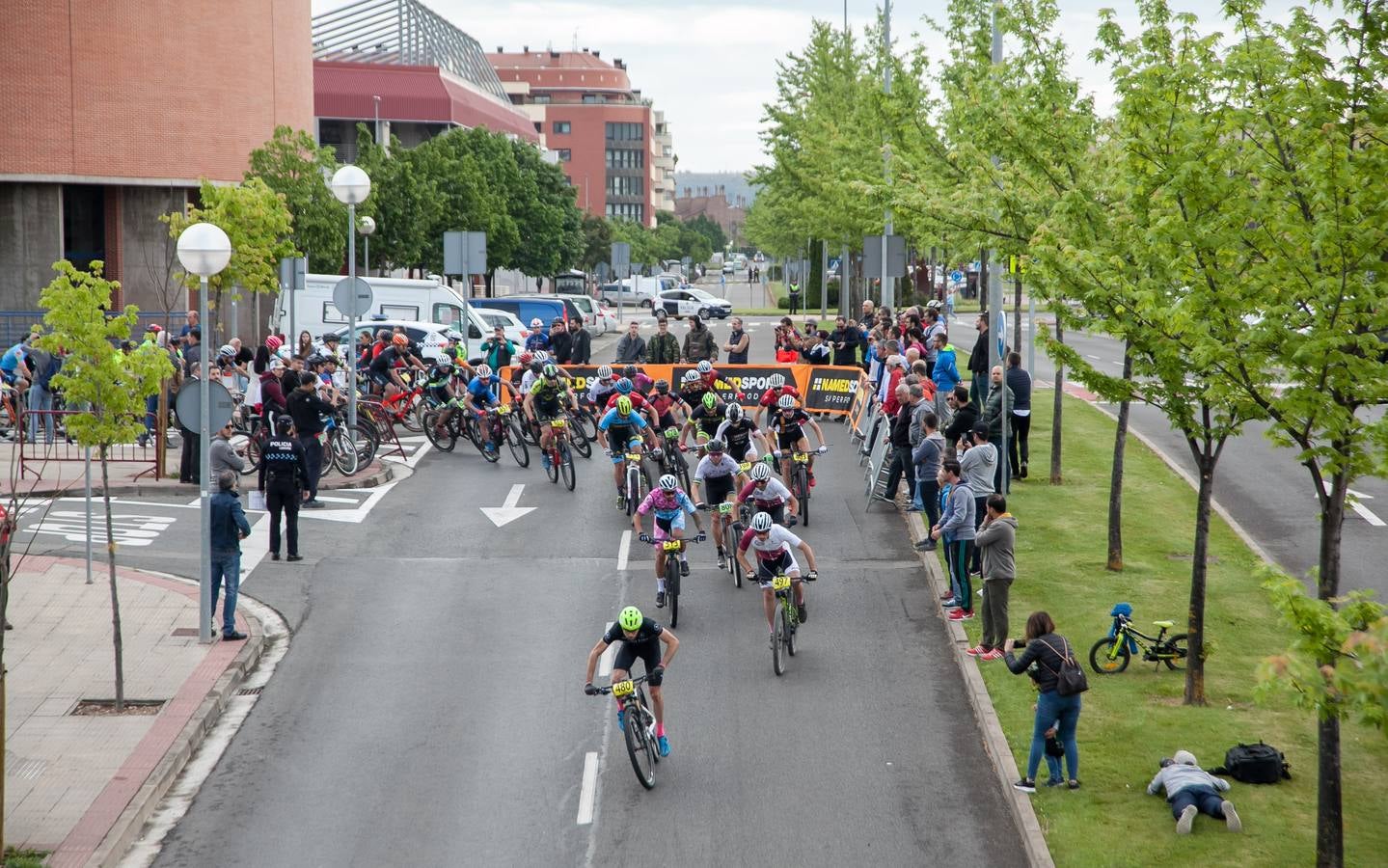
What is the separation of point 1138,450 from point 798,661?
13760 mm

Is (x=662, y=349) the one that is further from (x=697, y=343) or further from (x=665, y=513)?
(x=665, y=513)

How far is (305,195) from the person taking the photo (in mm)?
43406

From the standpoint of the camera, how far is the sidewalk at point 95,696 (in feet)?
34.1

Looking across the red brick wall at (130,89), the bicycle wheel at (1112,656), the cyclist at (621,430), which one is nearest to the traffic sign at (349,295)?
the cyclist at (621,430)

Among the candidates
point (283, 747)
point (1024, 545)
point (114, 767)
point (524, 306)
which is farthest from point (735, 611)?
point (524, 306)

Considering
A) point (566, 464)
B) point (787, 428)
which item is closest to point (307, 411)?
point (566, 464)

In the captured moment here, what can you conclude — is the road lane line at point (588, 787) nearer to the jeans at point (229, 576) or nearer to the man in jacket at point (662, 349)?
the jeans at point (229, 576)

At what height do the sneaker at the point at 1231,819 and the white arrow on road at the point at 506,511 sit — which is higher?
the white arrow on road at the point at 506,511

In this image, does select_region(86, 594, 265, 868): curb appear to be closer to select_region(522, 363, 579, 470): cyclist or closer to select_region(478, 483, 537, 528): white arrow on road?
select_region(478, 483, 537, 528): white arrow on road

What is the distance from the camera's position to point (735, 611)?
16.1 metres

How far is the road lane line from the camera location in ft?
35.4

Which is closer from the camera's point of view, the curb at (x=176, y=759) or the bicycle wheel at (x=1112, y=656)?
the curb at (x=176, y=759)

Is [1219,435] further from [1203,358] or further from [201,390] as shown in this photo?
[201,390]

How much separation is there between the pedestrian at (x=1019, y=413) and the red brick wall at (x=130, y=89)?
3531cm
